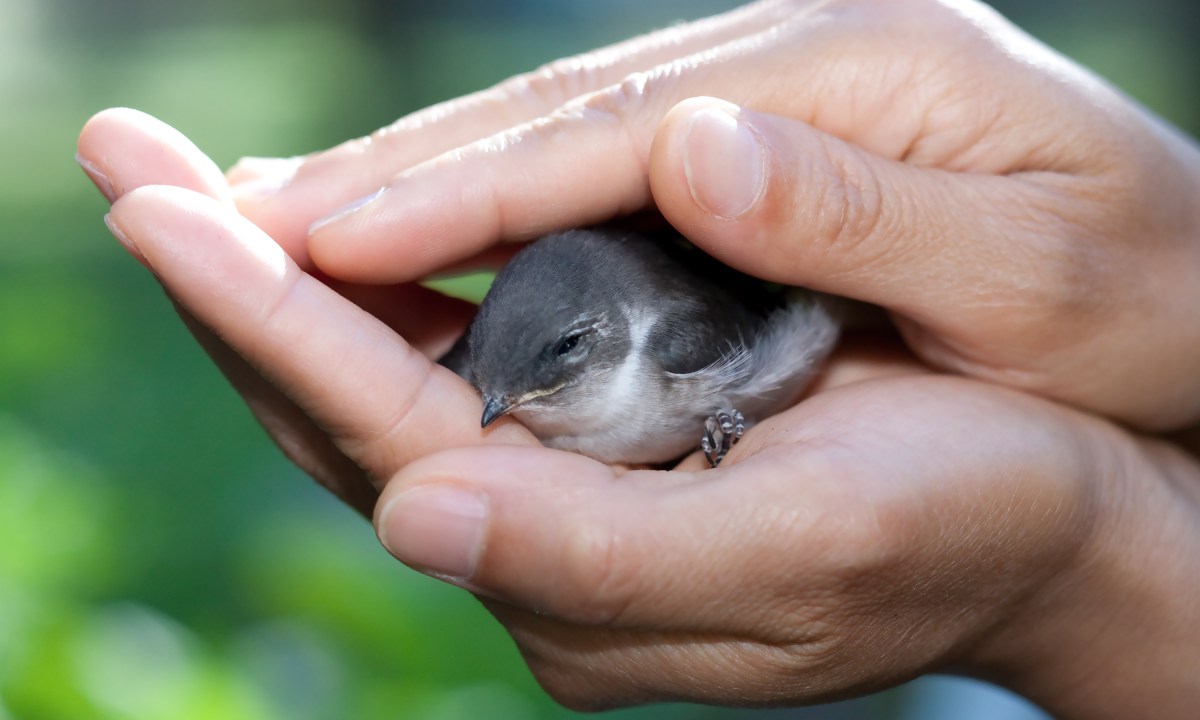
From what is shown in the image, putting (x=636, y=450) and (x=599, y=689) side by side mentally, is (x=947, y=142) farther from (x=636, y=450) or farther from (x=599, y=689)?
(x=599, y=689)

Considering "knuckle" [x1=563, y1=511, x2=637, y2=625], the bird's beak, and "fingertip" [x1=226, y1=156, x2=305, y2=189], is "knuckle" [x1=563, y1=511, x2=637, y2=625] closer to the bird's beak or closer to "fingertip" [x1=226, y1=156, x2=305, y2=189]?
the bird's beak

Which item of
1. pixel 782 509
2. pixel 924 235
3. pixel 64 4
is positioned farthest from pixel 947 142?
pixel 64 4

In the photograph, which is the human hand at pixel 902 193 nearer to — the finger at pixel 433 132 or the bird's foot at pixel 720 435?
the finger at pixel 433 132

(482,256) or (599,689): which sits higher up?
(482,256)

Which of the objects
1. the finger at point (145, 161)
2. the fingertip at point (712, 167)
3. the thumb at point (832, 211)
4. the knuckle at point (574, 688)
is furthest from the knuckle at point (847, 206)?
the finger at point (145, 161)

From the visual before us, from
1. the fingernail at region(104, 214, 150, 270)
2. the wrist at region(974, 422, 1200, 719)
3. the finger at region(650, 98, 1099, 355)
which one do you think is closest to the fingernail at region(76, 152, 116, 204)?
the fingernail at region(104, 214, 150, 270)

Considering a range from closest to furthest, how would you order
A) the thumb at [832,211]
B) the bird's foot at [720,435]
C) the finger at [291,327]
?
the finger at [291,327] → the thumb at [832,211] → the bird's foot at [720,435]
